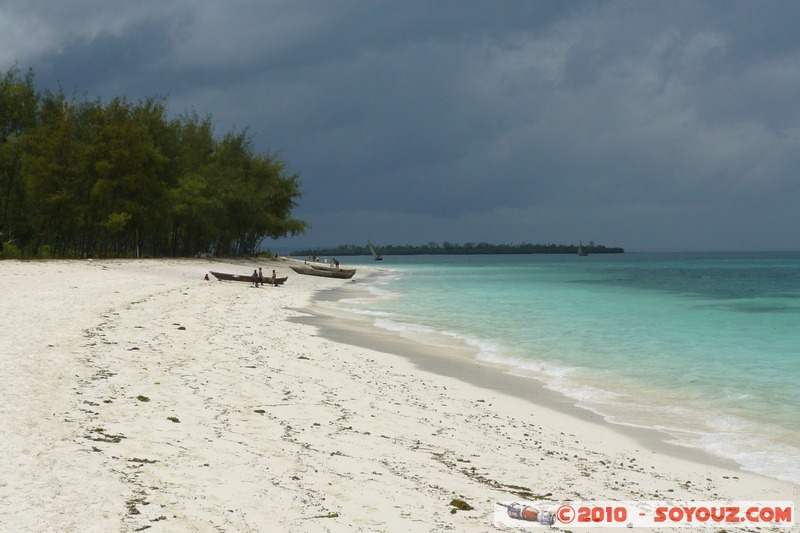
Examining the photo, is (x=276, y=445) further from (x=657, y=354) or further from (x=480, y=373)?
(x=657, y=354)

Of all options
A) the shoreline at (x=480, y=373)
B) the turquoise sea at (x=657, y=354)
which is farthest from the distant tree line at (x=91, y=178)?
the shoreline at (x=480, y=373)

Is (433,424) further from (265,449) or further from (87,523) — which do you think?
(87,523)

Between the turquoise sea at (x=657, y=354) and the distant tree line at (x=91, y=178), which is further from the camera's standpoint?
the distant tree line at (x=91, y=178)

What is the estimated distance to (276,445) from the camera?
7.39 meters

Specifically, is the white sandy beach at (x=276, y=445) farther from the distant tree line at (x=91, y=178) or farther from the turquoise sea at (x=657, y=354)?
the distant tree line at (x=91, y=178)

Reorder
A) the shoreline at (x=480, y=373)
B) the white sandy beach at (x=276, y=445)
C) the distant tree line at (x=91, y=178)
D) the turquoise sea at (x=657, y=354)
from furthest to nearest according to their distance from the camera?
the distant tree line at (x=91, y=178), the turquoise sea at (x=657, y=354), the shoreline at (x=480, y=373), the white sandy beach at (x=276, y=445)

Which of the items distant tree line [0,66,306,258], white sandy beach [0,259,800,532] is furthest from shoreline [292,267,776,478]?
distant tree line [0,66,306,258]

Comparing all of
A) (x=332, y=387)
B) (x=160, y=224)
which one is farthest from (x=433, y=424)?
(x=160, y=224)

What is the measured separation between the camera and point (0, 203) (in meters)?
45.0

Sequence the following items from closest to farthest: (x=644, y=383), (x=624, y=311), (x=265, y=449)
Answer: (x=265, y=449) → (x=644, y=383) → (x=624, y=311)

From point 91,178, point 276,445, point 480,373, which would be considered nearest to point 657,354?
point 480,373

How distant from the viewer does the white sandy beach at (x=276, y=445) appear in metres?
5.45

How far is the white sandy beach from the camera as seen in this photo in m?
5.45

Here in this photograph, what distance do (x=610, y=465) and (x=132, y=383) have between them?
695 centimetres
